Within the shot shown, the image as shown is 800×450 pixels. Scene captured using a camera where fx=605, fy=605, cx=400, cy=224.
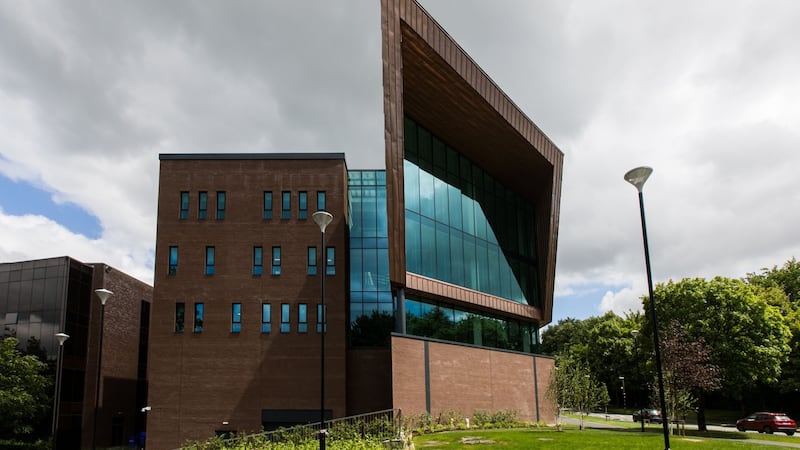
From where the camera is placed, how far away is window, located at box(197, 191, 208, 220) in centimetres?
3794

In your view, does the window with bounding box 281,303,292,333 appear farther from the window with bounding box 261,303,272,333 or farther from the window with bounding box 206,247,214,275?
the window with bounding box 206,247,214,275

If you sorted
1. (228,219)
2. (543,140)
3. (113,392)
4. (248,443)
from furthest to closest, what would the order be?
(113,392) → (543,140) → (228,219) → (248,443)

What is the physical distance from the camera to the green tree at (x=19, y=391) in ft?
123

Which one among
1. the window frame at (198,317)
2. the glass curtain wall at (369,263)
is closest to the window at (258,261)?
the window frame at (198,317)

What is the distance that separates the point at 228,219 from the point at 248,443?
901 inches

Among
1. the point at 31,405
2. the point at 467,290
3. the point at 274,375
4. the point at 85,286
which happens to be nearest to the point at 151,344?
the point at 274,375

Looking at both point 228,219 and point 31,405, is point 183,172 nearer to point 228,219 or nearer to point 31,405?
point 228,219

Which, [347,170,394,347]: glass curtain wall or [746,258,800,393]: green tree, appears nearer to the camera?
[347,170,394,347]: glass curtain wall

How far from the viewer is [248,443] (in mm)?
16906

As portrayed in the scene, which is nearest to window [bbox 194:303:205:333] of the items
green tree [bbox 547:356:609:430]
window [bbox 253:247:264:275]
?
window [bbox 253:247:264:275]

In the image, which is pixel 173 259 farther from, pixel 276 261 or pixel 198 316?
pixel 276 261

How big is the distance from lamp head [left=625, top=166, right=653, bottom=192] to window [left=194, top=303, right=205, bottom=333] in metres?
28.2

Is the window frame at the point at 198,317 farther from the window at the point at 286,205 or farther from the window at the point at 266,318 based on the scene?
the window at the point at 286,205

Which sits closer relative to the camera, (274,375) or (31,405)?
(274,375)
